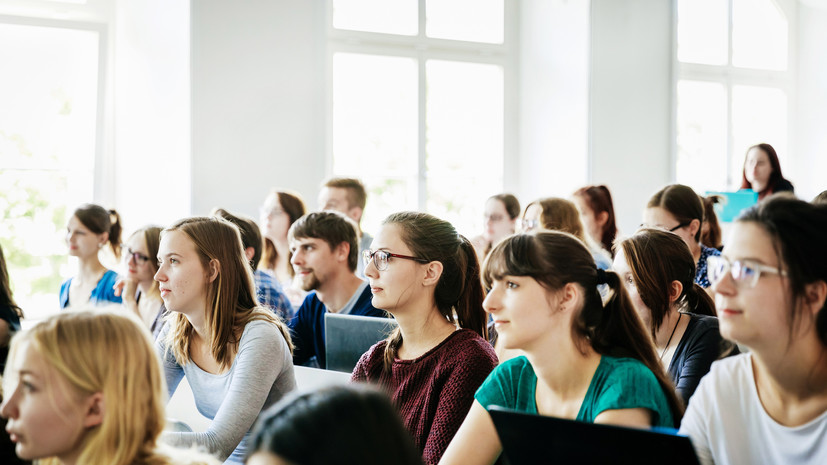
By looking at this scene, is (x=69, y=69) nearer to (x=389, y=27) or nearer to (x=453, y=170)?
(x=389, y=27)

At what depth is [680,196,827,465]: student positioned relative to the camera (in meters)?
1.43

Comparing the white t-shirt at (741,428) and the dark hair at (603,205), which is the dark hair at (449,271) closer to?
the white t-shirt at (741,428)

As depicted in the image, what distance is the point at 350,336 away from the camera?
260 cm

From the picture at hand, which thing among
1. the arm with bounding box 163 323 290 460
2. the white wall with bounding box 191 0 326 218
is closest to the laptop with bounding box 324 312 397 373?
the arm with bounding box 163 323 290 460

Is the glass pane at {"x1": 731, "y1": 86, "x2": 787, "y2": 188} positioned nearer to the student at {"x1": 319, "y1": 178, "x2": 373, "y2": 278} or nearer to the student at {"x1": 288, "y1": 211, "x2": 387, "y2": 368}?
the student at {"x1": 319, "y1": 178, "x2": 373, "y2": 278}

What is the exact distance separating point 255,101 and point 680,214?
287 centimetres

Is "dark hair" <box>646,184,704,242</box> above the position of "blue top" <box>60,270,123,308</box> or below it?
above

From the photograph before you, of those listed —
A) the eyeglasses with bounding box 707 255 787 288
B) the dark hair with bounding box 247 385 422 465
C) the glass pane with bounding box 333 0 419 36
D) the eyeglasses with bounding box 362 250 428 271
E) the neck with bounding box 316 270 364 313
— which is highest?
the glass pane with bounding box 333 0 419 36

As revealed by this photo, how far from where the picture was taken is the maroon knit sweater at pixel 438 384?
6.86 feet

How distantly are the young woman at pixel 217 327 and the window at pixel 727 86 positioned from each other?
513cm

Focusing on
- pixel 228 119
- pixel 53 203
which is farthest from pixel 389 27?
pixel 53 203

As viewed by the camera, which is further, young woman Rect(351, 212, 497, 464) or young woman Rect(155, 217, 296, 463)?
young woman Rect(155, 217, 296, 463)

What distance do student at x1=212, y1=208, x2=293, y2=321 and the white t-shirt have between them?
2.28m

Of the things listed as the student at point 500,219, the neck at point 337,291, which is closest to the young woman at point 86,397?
the neck at point 337,291
